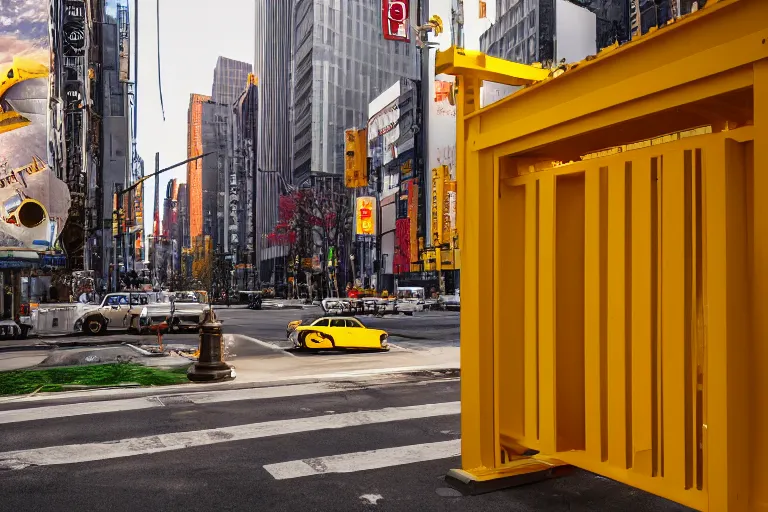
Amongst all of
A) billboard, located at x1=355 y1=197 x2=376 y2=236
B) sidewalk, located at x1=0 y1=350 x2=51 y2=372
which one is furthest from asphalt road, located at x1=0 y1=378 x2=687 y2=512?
billboard, located at x1=355 y1=197 x2=376 y2=236

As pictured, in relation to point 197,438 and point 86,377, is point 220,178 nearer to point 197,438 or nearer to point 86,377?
point 86,377

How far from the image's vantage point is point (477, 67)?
466 centimetres

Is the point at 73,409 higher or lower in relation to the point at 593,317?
lower

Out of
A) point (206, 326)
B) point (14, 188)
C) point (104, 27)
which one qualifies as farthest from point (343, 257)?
point (206, 326)

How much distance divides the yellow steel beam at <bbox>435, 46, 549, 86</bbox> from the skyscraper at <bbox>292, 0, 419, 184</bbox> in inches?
3836

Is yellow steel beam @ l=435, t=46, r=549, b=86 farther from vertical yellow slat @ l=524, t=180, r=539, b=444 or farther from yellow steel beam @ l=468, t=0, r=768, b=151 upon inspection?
vertical yellow slat @ l=524, t=180, r=539, b=444

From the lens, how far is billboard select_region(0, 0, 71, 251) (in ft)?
101

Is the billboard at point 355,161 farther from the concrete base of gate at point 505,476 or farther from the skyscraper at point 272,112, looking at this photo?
the concrete base of gate at point 505,476

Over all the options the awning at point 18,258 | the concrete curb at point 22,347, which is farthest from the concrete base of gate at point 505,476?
the awning at point 18,258

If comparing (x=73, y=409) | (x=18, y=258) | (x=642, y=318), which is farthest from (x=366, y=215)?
(x=642, y=318)

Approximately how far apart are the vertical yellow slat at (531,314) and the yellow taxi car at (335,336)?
41.0ft

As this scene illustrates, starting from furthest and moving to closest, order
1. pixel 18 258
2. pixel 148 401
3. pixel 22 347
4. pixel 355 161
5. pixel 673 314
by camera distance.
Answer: pixel 355 161, pixel 18 258, pixel 22 347, pixel 148 401, pixel 673 314

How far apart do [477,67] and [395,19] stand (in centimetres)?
5761

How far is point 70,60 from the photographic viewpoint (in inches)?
1608
